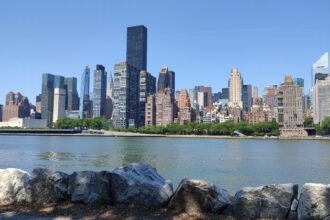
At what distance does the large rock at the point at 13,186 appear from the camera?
14562 mm

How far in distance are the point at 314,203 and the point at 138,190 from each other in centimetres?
557

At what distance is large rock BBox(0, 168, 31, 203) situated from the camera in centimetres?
1456

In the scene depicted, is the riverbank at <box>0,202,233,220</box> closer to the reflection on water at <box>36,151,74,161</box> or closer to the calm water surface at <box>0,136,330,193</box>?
the calm water surface at <box>0,136,330,193</box>

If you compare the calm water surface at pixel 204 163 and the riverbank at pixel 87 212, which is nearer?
the riverbank at pixel 87 212

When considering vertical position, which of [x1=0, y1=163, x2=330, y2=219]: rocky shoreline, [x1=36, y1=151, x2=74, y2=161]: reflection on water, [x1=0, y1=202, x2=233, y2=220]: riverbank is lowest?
[x1=36, y1=151, x2=74, y2=161]: reflection on water

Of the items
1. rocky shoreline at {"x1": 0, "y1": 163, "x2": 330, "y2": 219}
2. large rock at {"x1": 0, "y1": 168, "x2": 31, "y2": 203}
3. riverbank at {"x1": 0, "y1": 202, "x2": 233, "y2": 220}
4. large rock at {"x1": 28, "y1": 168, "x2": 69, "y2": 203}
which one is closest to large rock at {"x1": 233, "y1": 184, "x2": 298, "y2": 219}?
rocky shoreline at {"x1": 0, "y1": 163, "x2": 330, "y2": 219}

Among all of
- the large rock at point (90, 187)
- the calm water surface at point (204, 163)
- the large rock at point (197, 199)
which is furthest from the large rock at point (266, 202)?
the calm water surface at point (204, 163)

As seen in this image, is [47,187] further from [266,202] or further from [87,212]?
[266,202]

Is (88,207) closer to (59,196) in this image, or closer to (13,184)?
(59,196)

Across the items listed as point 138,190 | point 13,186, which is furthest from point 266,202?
point 13,186

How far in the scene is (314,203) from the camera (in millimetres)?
11992

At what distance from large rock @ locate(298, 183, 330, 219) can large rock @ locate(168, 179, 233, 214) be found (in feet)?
7.55

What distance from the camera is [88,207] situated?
534 inches

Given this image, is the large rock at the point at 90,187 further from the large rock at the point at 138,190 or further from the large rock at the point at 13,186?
the large rock at the point at 13,186
